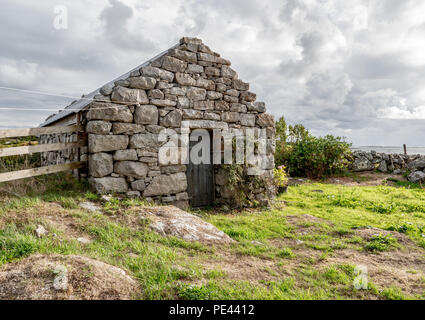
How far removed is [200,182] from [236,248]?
3.30 metres

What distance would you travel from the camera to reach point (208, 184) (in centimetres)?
761

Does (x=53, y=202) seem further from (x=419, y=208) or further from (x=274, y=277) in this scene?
(x=419, y=208)

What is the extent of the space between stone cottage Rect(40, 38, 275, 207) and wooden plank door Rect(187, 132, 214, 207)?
3 cm

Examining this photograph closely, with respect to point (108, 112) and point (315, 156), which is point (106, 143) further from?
point (315, 156)

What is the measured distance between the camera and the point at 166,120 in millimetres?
6492

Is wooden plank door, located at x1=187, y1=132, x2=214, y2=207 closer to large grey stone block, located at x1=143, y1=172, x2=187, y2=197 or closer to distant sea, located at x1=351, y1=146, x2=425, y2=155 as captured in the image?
large grey stone block, located at x1=143, y1=172, x2=187, y2=197

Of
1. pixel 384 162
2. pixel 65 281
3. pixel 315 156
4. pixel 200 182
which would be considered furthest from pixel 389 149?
pixel 65 281

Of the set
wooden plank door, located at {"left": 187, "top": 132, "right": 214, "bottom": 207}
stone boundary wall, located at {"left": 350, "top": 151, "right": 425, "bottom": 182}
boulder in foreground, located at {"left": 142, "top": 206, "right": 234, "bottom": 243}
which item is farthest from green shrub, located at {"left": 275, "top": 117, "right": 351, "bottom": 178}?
boulder in foreground, located at {"left": 142, "top": 206, "right": 234, "bottom": 243}

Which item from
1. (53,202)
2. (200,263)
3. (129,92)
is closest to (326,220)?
(200,263)

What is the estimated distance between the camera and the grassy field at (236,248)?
307 cm

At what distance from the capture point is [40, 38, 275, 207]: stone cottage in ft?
19.2

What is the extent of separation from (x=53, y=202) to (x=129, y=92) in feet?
8.55

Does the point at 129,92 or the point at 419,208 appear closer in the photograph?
the point at 129,92

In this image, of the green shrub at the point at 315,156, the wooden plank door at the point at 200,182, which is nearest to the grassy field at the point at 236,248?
the wooden plank door at the point at 200,182
